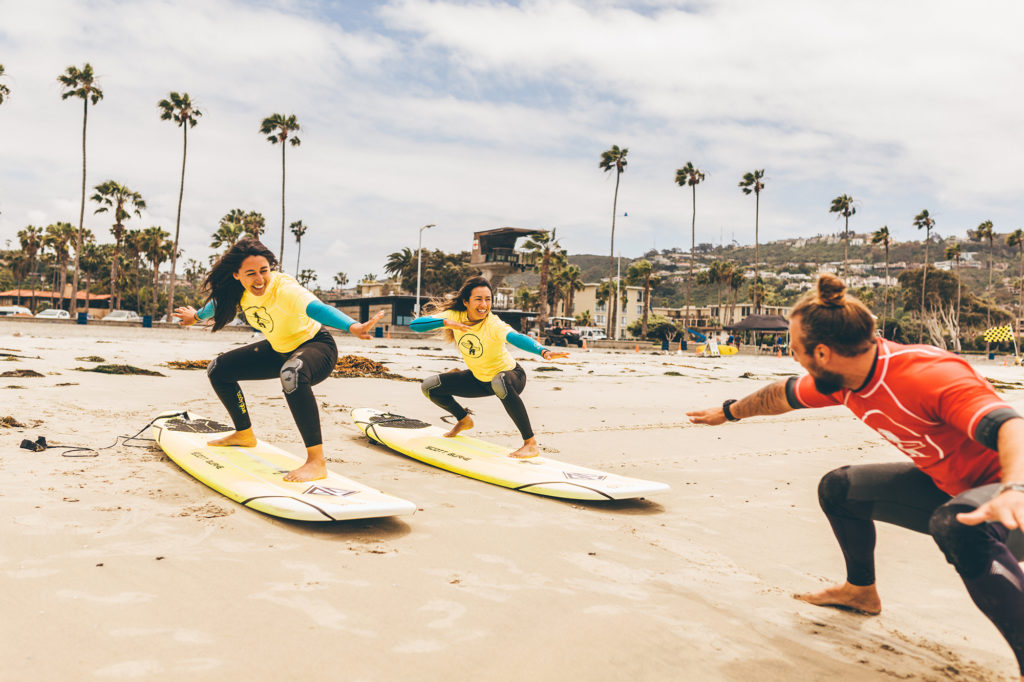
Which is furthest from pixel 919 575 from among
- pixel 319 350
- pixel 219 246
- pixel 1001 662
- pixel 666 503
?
pixel 219 246

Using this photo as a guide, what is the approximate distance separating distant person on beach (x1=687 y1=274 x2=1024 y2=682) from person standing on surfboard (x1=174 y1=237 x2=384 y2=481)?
120 inches

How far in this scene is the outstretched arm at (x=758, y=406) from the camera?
10.6 feet

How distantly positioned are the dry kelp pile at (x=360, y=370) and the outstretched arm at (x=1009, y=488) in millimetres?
12163

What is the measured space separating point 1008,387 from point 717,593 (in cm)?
2436

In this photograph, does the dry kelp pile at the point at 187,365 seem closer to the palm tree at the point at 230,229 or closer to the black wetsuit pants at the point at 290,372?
the black wetsuit pants at the point at 290,372

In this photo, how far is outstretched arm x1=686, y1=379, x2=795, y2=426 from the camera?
10.6 ft

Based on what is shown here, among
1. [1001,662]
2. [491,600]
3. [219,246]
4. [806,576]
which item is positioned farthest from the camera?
[219,246]

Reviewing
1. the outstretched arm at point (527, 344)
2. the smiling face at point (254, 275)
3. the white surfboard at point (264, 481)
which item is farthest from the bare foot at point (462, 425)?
the smiling face at point (254, 275)

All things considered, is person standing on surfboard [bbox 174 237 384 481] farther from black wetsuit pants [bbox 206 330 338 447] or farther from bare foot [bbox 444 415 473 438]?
bare foot [bbox 444 415 473 438]

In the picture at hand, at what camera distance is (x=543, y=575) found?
3445 millimetres

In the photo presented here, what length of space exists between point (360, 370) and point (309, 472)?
31.5 feet

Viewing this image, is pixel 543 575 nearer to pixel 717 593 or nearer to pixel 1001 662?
pixel 717 593

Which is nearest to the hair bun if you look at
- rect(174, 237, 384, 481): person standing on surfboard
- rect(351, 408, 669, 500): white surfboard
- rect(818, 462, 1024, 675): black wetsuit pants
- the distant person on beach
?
the distant person on beach

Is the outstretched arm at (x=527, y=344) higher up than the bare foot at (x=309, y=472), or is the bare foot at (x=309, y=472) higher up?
the outstretched arm at (x=527, y=344)
